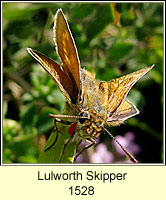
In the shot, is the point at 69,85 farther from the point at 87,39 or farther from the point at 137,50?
the point at 137,50

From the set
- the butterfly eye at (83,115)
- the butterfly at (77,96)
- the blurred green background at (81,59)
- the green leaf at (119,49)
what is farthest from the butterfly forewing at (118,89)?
the green leaf at (119,49)

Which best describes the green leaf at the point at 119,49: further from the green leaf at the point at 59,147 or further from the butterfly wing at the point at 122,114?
the green leaf at the point at 59,147

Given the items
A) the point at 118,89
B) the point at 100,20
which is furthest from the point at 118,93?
the point at 100,20

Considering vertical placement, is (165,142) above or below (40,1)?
below

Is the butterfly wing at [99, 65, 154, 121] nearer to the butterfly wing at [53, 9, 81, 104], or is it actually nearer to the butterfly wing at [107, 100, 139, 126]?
the butterfly wing at [107, 100, 139, 126]

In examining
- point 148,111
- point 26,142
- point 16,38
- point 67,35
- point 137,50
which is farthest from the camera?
point 148,111

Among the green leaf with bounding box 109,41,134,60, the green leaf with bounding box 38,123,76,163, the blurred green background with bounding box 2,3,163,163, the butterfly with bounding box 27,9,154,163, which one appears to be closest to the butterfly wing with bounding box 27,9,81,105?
the butterfly with bounding box 27,9,154,163

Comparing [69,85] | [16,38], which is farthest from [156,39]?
[69,85]
